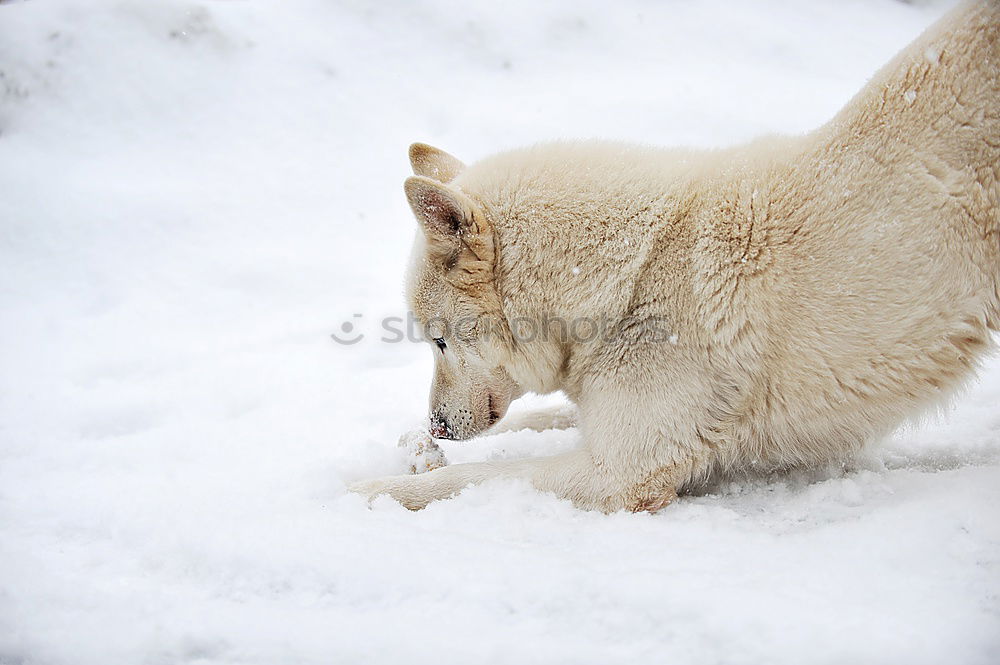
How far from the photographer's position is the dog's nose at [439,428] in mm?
3277

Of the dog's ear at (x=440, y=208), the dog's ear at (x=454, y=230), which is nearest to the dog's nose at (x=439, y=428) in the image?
the dog's ear at (x=454, y=230)

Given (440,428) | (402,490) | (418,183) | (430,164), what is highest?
(430,164)

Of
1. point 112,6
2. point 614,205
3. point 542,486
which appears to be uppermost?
point 112,6

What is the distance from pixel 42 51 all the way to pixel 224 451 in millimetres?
5829

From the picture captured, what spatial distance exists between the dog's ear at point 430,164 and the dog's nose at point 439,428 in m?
1.14

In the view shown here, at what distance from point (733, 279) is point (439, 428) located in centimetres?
144

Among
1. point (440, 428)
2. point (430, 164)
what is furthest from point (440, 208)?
point (440, 428)

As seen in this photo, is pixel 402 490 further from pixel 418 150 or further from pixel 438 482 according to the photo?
pixel 418 150

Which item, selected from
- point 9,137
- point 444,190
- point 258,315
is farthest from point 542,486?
point 9,137

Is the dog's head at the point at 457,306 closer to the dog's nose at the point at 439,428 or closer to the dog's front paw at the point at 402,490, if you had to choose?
the dog's nose at the point at 439,428

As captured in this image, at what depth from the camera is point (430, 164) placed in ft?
11.5

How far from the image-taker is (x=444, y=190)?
2.74 metres

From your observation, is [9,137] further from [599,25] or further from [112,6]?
[599,25]

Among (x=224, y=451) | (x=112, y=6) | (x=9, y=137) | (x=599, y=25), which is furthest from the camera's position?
(x=599, y=25)
